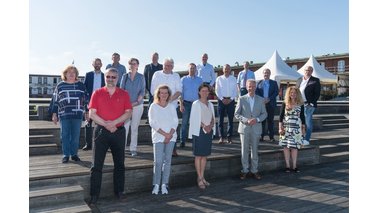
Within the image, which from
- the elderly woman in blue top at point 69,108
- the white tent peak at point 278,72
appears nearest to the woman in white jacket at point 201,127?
the elderly woman in blue top at point 69,108

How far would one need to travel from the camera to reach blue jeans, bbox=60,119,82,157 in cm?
538

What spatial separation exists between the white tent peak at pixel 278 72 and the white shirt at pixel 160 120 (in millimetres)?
14355

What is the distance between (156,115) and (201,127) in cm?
87

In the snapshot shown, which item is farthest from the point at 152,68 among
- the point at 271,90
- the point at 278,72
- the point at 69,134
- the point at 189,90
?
the point at 278,72

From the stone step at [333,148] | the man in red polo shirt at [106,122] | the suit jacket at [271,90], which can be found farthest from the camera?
the stone step at [333,148]

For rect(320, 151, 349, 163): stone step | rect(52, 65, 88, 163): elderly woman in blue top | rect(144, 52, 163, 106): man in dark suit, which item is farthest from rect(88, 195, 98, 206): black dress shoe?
rect(320, 151, 349, 163): stone step

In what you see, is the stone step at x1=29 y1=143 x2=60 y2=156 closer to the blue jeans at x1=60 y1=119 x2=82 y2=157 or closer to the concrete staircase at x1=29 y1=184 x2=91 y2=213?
the blue jeans at x1=60 y1=119 x2=82 y2=157

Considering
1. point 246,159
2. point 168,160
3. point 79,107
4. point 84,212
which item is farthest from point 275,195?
point 79,107

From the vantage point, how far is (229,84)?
7.82 metres

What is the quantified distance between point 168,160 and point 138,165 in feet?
1.74

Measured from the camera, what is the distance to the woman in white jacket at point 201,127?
5535mm

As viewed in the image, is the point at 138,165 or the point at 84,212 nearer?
the point at 84,212

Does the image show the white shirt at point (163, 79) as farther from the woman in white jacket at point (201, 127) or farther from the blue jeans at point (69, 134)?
the blue jeans at point (69, 134)
